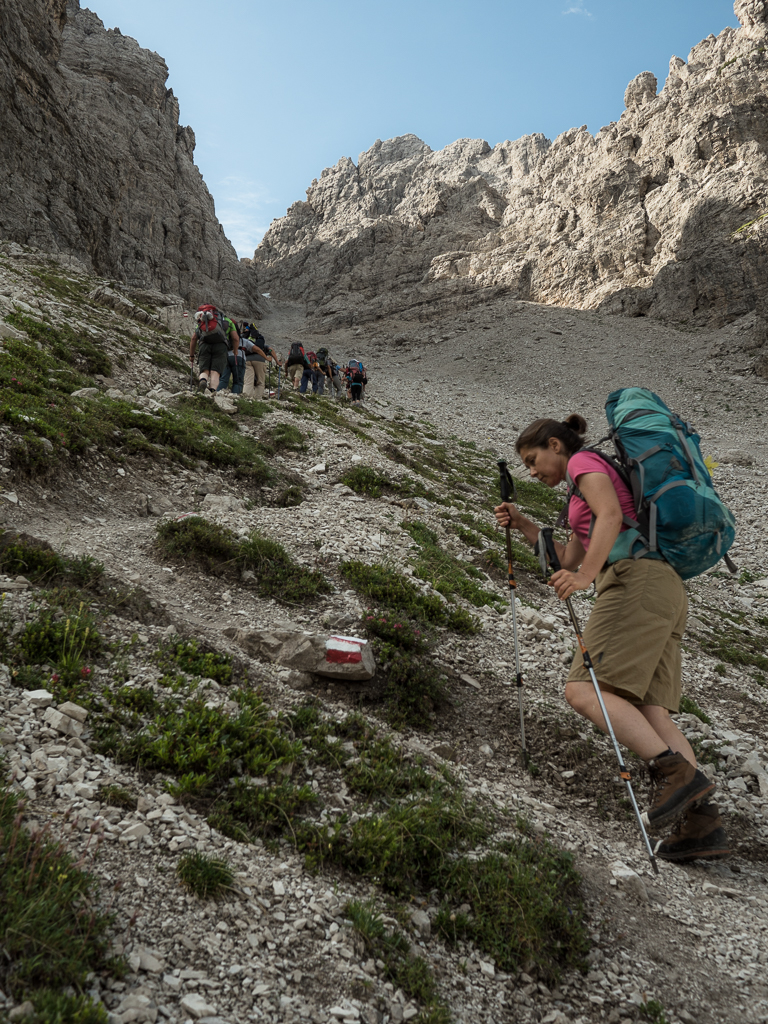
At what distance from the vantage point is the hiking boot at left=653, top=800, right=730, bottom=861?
464 centimetres

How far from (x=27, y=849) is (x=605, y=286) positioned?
9206 centimetres

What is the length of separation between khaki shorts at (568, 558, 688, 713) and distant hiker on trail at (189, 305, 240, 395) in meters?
15.7

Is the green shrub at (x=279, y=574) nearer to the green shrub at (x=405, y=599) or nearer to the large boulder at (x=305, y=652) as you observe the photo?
the green shrub at (x=405, y=599)

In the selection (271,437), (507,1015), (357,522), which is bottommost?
(507,1015)

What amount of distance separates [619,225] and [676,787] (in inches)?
3795

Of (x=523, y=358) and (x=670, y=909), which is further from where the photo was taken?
(x=523, y=358)

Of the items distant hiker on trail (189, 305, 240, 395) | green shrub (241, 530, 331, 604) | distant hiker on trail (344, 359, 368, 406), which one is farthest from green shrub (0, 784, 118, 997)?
distant hiker on trail (344, 359, 368, 406)

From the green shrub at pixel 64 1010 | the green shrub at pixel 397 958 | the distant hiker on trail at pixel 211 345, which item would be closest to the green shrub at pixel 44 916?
the green shrub at pixel 64 1010

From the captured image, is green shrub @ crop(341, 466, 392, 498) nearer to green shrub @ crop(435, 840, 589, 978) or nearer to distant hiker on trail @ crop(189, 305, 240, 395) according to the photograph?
distant hiker on trail @ crop(189, 305, 240, 395)

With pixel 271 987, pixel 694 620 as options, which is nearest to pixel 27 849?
pixel 271 987

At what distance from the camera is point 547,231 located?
311 feet

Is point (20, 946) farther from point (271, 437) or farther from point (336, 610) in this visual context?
point (271, 437)

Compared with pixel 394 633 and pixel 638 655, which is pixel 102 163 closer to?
pixel 394 633

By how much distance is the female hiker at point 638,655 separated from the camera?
438 cm
